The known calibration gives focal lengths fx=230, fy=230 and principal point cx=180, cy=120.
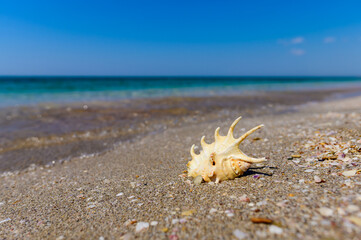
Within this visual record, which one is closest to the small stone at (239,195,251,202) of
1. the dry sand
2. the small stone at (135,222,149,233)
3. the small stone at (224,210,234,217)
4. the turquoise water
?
the dry sand

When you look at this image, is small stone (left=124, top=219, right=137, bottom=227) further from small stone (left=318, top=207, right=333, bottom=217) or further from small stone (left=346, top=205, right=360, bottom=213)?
small stone (left=346, top=205, right=360, bottom=213)

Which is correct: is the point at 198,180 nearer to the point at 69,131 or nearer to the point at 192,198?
the point at 192,198

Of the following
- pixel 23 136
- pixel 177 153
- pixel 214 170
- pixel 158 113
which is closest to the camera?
pixel 214 170

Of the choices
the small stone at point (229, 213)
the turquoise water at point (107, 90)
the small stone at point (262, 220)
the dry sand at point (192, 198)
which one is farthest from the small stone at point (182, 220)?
the turquoise water at point (107, 90)

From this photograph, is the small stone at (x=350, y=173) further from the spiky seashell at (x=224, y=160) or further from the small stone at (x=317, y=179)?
the spiky seashell at (x=224, y=160)

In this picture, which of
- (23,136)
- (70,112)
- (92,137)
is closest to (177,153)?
(92,137)

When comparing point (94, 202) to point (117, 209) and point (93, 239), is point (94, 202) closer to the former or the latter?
point (117, 209)

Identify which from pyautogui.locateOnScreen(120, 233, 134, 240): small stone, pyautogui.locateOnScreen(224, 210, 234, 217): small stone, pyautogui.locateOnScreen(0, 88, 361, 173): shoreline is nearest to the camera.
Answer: pyautogui.locateOnScreen(120, 233, 134, 240): small stone
